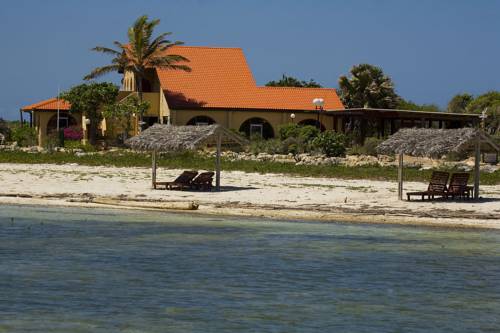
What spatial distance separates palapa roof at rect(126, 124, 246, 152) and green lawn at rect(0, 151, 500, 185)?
666cm

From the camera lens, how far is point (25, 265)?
19422 mm

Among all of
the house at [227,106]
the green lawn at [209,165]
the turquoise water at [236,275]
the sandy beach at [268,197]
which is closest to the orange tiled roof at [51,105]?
the house at [227,106]

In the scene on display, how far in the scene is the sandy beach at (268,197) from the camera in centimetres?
2577

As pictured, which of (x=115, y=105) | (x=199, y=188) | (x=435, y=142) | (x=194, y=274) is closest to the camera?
(x=194, y=274)

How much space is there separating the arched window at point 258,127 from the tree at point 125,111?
223 inches

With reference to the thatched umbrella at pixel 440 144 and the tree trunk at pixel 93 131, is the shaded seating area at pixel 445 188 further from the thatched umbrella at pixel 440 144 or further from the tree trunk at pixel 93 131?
the tree trunk at pixel 93 131

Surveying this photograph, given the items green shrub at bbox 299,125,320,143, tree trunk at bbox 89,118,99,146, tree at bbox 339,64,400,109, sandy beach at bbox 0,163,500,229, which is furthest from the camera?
tree at bbox 339,64,400,109

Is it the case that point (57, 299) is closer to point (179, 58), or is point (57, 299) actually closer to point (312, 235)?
point (312, 235)

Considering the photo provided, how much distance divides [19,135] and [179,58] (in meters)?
9.47

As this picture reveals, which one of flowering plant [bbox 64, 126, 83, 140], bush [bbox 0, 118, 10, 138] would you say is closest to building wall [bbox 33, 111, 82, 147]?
flowering plant [bbox 64, 126, 83, 140]

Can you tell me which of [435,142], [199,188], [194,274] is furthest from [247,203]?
[194,274]

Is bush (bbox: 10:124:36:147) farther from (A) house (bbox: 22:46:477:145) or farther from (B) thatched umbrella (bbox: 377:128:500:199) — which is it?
(B) thatched umbrella (bbox: 377:128:500:199)

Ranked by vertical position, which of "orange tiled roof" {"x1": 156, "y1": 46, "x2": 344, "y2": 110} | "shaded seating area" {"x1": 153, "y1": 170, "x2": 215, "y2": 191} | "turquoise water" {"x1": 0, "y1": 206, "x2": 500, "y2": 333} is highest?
"orange tiled roof" {"x1": 156, "y1": 46, "x2": 344, "y2": 110}

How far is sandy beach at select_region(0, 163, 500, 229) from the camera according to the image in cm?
2577
